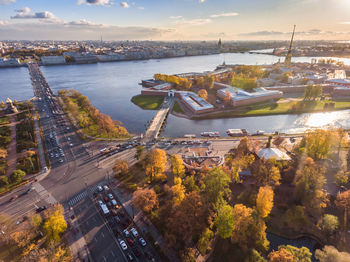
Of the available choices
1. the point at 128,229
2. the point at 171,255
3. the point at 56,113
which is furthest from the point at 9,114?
the point at 171,255

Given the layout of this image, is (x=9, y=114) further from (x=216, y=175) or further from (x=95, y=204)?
(x=216, y=175)

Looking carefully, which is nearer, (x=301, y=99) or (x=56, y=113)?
(x=56, y=113)

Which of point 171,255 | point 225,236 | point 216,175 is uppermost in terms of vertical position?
point 216,175

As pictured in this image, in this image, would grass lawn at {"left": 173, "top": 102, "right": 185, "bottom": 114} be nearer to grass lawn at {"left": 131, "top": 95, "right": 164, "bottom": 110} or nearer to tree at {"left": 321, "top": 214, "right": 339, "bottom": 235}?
grass lawn at {"left": 131, "top": 95, "right": 164, "bottom": 110}

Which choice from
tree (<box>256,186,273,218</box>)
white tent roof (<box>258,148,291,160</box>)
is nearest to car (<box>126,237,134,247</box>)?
tree (<box>256,186,273,218</box>)

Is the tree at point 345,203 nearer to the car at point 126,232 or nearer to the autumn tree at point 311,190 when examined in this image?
the autumn tree at point 311,190

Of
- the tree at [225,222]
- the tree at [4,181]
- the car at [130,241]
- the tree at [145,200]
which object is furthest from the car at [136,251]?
the tree at [4,181]
